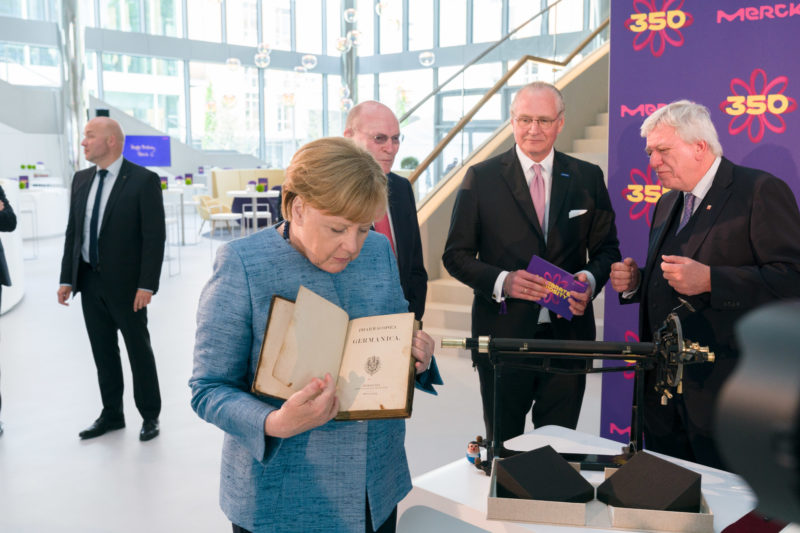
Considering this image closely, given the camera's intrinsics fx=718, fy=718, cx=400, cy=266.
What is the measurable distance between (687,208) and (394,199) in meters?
1.22

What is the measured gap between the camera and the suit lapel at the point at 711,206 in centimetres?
233

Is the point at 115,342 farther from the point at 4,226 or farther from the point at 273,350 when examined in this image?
the point at 273,350

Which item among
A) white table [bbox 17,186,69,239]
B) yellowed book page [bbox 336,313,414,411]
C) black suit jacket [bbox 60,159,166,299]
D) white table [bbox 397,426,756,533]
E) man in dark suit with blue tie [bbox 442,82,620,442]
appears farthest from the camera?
white table [bbox 17,186,69,239]

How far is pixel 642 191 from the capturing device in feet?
11.4

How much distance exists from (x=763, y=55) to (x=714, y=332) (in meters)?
1.38

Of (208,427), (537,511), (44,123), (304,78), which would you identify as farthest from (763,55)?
(304,78)

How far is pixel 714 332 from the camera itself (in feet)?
7.72

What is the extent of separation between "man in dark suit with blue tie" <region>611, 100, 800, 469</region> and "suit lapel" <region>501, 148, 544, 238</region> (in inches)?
19.6

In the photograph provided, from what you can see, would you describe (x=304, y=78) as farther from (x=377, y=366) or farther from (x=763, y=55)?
(x=377, y=366)

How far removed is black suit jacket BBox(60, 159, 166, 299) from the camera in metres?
3.83

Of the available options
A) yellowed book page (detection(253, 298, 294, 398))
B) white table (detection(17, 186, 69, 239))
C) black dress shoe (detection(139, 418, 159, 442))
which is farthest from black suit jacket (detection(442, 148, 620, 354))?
white table (detection(17, 186, 69, 239))

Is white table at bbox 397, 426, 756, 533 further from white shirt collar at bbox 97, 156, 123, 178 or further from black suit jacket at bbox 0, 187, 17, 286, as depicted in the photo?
black suit jacket at bbox 0, 187, 17, 286

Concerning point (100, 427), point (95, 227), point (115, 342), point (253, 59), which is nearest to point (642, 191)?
point (95, 227)

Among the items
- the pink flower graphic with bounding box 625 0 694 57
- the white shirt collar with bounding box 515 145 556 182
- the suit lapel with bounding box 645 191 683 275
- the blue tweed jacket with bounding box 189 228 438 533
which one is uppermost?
the pink flower graphic with bounding box 625 0 694 57
